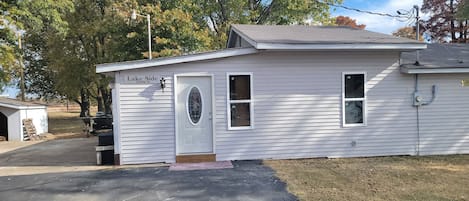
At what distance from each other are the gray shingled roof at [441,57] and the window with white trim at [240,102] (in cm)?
380

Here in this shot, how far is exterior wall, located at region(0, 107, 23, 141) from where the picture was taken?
13.4 m

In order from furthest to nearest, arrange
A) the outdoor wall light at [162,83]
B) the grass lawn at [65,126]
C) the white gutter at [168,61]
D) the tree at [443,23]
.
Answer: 1. the tree at [443,23]
2. the grass lawn at [65,126]
3. the outdoor wall light at [162,83]
4. the white gutter at [168,61]

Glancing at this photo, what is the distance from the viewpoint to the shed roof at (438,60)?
7.21m

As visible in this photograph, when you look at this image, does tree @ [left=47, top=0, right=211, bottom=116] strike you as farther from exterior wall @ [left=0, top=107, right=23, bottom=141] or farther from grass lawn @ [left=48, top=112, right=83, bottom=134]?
exterior wall @ [left=0, top=107, right=23, bottom=141]

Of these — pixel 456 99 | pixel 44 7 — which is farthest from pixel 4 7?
pixel 456 99

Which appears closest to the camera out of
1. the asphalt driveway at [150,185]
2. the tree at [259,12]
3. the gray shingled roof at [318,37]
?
the asphalt driveway at [150,185]

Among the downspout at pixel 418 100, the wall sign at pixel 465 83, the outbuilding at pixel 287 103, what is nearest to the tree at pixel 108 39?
the outbuilding at pixel 287 103

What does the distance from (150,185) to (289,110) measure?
3521mm

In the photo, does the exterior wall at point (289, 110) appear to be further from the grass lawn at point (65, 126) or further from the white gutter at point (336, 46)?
the grass lawn at point (65, 126)

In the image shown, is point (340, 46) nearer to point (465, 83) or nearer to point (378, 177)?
point (378, 177)

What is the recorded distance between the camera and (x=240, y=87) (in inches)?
276

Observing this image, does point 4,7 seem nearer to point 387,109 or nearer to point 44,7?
point 44,7

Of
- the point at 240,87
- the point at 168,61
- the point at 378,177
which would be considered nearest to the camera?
the point at 378,177

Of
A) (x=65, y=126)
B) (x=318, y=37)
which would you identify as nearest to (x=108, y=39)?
(x=65, y=126)
